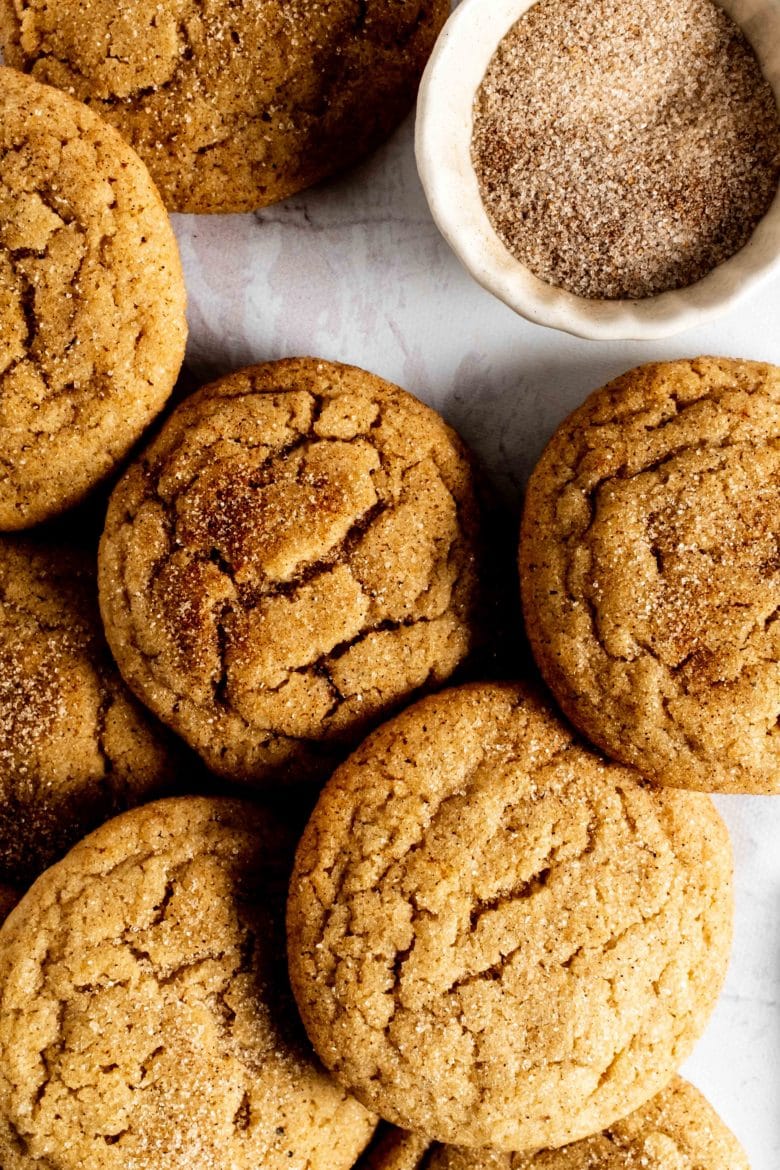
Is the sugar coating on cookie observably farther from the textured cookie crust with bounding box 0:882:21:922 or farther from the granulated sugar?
the granulated sugar

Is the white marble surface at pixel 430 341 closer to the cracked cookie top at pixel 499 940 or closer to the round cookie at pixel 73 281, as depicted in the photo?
the round cookie at pixel 73 281

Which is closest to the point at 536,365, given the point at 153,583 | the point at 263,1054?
the point at 153,583

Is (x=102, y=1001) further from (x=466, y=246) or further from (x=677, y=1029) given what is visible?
(x=466, y=246)

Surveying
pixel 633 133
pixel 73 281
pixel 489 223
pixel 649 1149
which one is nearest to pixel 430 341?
pixel 489 223

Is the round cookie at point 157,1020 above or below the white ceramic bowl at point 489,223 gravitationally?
below

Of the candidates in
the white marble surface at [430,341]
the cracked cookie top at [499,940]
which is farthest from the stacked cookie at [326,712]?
the white marble surface at [430,341]

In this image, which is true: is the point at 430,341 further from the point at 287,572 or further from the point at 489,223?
the point at 287,572
